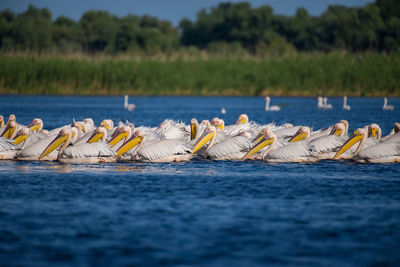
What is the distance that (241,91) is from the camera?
31.0 m

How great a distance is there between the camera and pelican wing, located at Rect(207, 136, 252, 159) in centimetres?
1082

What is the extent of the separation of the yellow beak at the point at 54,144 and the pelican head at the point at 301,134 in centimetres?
385

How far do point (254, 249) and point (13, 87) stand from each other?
25.1 m

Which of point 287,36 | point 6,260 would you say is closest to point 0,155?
point 6,260

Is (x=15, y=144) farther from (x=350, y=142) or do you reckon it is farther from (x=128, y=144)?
(x=350, y=142)

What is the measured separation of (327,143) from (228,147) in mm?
1550

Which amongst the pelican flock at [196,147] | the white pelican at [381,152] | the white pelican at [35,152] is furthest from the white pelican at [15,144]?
the white pelican at [381,152]

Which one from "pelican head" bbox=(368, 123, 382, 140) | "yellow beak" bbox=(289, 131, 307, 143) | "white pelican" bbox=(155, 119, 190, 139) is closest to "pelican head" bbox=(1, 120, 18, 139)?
"white pelican" bbox=(155, 119, 190, 139)

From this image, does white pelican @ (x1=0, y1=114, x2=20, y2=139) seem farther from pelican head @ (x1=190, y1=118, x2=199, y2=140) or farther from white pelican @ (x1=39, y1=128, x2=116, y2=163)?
pelican head @ (x1=190, y1=118, x2=199, y2=140)

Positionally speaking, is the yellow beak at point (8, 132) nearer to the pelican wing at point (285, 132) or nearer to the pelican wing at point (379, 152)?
the pelican wing at point (285, 132)

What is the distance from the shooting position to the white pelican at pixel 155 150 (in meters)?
10.4

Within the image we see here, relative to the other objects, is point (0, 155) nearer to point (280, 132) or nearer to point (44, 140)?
point (44, 140)

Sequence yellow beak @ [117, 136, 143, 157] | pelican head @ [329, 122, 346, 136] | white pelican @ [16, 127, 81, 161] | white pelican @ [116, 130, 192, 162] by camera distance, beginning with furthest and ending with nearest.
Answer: pelican head @ [329, 122, 346, 136] → yellow beak @ [117, 136, 143, 157] → white pelican @ [16, 127, 81, 161] → white pelican @ [116, 130, 192, 162]

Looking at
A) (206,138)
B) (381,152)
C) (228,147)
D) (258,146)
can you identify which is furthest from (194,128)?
(381,152)
